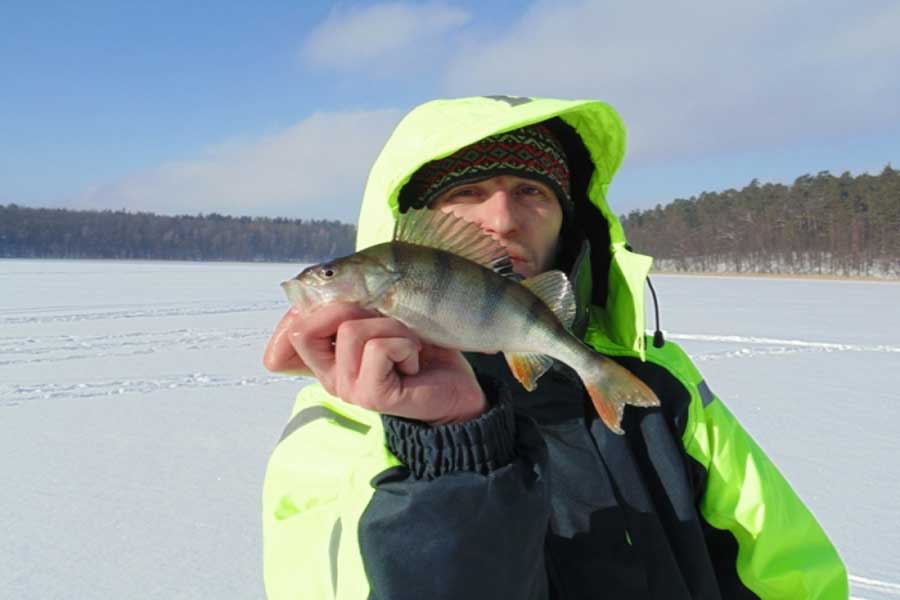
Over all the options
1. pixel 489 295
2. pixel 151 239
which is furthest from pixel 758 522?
pixel 151 239

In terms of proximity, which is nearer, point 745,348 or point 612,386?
point 612,386

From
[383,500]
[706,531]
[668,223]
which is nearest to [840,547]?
[706,531]

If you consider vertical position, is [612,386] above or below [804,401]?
above

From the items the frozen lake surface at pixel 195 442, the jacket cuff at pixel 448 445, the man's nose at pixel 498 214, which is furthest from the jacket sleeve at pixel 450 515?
the frozen lake surface at pixel 195 442

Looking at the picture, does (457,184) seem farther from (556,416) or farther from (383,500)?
(383,500)

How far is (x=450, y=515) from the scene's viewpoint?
3.90ft

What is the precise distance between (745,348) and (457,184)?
1021cm

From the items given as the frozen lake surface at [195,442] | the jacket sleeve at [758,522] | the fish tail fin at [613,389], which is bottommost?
the frozen lake surface at [195,442]

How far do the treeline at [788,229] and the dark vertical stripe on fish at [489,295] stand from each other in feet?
190

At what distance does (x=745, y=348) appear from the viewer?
35.6 ft

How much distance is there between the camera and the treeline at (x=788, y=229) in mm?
→ 51438

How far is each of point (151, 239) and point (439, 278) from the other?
324 ft

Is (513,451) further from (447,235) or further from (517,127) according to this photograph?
(517,127)

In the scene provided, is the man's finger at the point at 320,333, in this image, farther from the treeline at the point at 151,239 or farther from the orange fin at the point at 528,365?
the treeline at the point at 151,239
